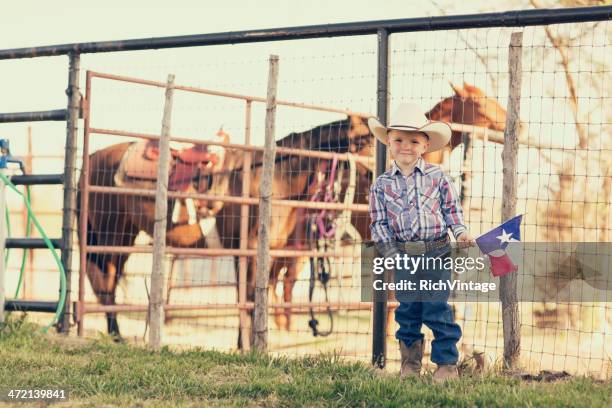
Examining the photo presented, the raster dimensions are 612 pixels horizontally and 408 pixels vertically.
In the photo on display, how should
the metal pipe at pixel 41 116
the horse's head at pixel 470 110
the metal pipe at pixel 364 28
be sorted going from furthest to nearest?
the horse's head at pixel 470 110
the metal pipe at pixel 41 116
the metal pipe at pixel 364 28

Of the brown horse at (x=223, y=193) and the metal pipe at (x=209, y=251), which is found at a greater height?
the brown horse at (x=223, y=193)

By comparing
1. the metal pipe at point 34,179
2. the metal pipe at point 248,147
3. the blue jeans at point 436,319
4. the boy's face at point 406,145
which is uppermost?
the metal pipe at point 248,147

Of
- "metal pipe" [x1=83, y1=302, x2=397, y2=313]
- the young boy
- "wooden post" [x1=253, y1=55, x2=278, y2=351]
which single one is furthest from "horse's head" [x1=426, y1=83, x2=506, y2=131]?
the young boy

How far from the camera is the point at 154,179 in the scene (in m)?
10.2

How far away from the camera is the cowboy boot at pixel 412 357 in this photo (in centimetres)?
510

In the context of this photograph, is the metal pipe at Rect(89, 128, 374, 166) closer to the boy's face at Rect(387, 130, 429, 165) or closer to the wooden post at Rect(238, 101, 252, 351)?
the wooden post at Rect(238, 101, 252, 351)

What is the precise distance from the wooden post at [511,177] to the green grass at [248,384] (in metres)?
0.60

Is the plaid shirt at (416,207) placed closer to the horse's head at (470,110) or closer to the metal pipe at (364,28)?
the metal pipe at (364,28)

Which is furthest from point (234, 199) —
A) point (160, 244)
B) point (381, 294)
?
point (381, 294)

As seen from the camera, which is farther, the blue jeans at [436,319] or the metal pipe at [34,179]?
the metal pipe at [34,179]

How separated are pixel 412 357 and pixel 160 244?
2.75 m

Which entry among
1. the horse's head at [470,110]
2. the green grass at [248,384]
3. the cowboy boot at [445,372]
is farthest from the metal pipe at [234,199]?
the cowboy boot at [445,372]

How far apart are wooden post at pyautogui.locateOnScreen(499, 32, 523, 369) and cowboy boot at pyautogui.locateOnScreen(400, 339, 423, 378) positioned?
2.50 ft

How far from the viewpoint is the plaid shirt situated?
491cm
